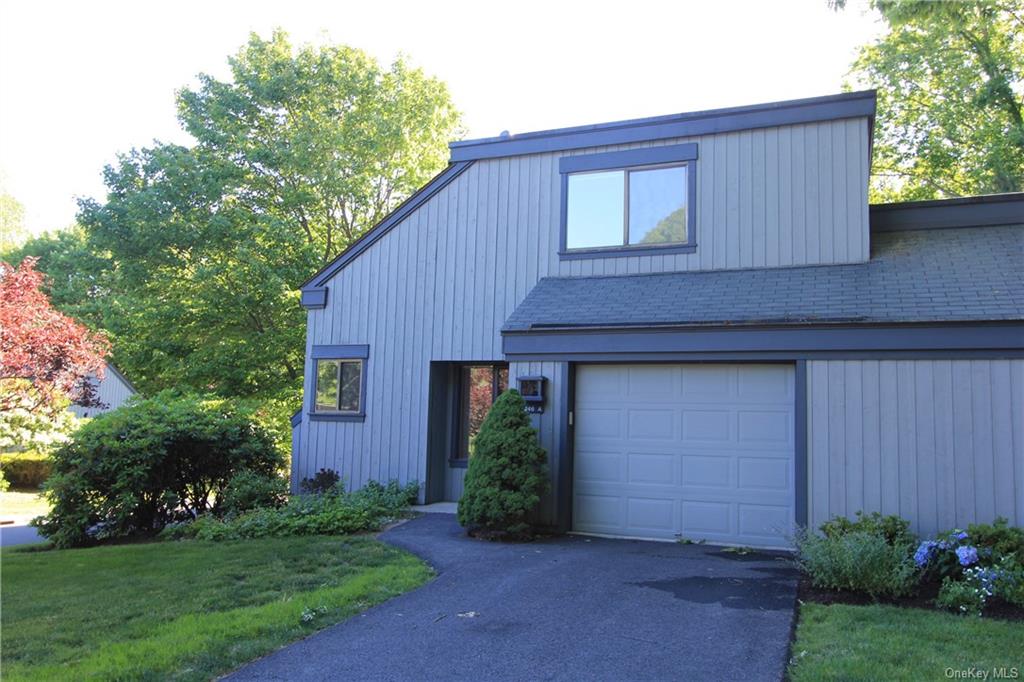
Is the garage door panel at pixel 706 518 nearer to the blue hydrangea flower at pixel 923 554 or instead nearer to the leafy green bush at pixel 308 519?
the blue hydrangea flower at pixel 923 554

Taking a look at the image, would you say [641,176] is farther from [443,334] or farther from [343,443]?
[343,443]

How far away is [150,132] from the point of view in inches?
811

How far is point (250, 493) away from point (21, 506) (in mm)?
9137

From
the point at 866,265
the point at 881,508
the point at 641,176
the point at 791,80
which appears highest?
the point at 791,80

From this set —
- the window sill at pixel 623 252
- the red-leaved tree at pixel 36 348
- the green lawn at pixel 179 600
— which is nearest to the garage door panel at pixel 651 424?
the window sill at pixel 623 252

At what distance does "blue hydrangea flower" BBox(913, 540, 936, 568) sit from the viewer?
610cm

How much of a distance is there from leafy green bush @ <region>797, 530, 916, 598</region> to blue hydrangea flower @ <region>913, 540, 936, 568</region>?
6cm

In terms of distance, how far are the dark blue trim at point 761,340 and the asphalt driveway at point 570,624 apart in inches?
92.3

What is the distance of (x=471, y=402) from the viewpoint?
11914 mm

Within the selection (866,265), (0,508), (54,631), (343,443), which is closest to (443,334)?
(343,443)

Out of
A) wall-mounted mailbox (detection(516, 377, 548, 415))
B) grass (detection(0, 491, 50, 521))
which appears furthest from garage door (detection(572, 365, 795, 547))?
grass (detection(0, 491, 50, 521))

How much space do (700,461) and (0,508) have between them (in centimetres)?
1542

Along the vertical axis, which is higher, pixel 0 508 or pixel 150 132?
pixel 150 132

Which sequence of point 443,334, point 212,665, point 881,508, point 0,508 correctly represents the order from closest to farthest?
point 212,665, point 881,508, point 443,334, point 0,508
